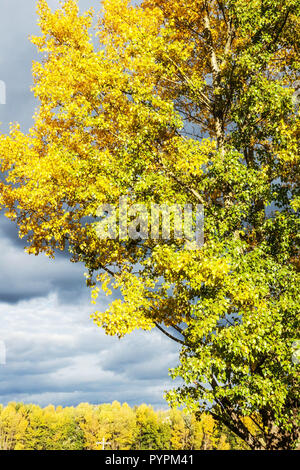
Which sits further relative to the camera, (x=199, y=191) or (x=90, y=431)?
(x=90, y=431)

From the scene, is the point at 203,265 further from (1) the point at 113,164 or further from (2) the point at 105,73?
(2) the point at 105,73

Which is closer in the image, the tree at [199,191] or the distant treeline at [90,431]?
the tree at [199,191]

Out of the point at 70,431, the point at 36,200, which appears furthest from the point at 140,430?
the point at 36,200

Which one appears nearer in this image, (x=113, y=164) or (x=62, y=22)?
(x=113, y=164)

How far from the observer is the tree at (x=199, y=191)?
27.6ft

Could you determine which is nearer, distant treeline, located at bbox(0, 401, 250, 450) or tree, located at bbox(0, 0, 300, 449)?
tree, located at bbox(0, 0, 300, 449)

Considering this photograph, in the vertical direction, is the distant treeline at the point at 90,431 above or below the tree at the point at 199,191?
below

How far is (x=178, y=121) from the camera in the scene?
11.0 meters

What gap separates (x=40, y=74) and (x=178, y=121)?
6.77 meters

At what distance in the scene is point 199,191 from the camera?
1195 centimetres

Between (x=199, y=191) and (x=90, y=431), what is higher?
(x=199, y=191)

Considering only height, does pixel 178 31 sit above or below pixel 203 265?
above

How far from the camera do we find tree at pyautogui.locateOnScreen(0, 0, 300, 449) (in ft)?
27.6

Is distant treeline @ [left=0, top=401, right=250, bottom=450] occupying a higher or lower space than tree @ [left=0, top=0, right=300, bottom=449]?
lower
